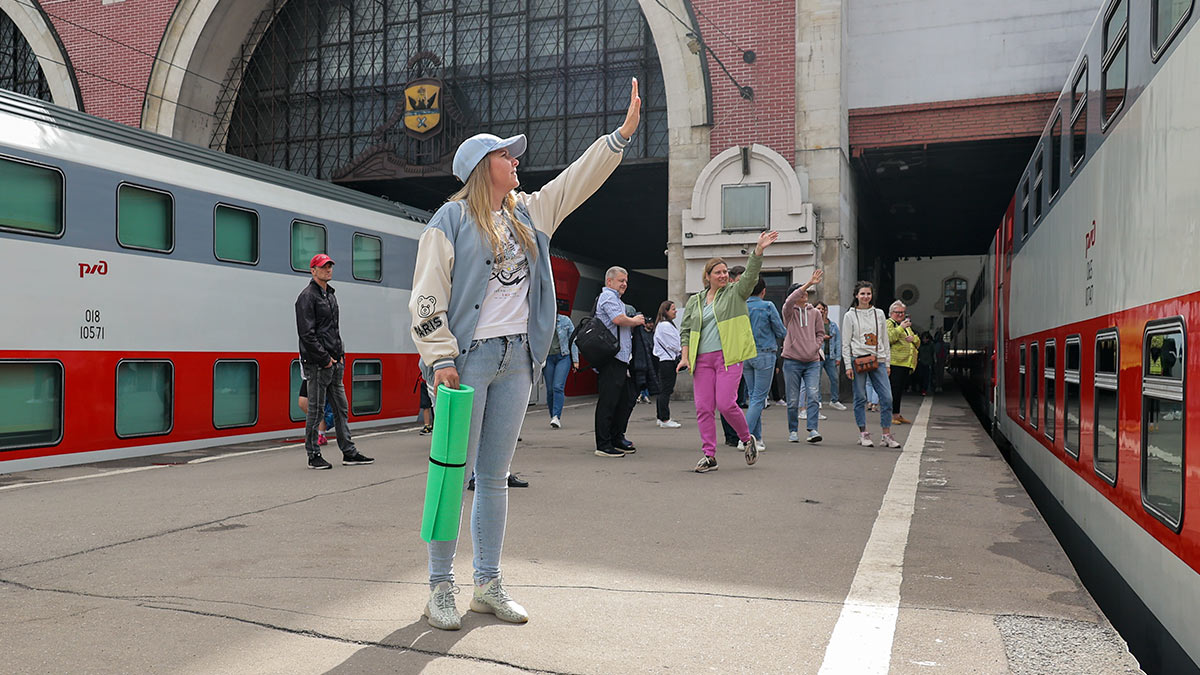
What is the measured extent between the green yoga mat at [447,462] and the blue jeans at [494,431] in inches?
5.3

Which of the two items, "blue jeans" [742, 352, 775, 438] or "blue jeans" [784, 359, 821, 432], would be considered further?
"blue jeans" [784, 359, 821, 432]

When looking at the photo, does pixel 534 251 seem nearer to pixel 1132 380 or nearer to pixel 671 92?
pixel 1132 380

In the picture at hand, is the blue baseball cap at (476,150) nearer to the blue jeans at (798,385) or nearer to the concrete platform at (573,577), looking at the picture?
the concrete platform at (573,577)

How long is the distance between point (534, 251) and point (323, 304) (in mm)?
5493

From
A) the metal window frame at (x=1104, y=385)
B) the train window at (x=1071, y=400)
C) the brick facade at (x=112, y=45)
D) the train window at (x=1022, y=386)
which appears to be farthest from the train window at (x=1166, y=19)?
the brick facade at (x=112, y=45)

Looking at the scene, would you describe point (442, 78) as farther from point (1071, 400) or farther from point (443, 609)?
point (443, 609)

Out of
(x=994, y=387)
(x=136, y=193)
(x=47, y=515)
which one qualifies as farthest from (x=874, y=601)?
(x=994, y=387)

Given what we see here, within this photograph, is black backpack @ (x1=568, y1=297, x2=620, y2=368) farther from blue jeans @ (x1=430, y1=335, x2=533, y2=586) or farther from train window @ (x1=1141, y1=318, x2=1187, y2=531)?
train window @ (x1=1141, y1=318, x2=1187, y2=531)

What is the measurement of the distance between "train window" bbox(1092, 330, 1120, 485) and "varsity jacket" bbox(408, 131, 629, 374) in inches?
109

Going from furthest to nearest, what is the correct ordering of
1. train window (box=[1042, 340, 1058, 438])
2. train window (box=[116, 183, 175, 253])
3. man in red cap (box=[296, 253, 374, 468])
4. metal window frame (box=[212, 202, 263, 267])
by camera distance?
metal window frame (box=[212, 202, 263, 267])
train window (box=[116, 183, 175, 253])
man in red cap (box=[296, 253, 374, 468])
train window (box=[1042, 340, 1058, 438])

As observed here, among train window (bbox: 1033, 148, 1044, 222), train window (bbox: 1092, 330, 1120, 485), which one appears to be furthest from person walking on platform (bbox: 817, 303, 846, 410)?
train window (bbox: 1092, 330, 1120, 485)

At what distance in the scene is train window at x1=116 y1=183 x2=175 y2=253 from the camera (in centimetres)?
947

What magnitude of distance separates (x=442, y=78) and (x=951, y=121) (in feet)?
38.7

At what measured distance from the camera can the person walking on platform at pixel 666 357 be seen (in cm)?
1338
